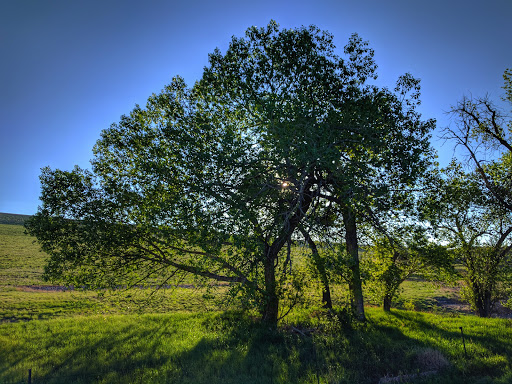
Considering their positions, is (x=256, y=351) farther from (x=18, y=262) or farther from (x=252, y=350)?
(x=18, y=262)

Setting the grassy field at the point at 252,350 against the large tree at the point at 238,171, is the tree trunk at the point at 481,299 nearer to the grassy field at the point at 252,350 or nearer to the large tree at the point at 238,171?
the grassy field at the point at 252,350

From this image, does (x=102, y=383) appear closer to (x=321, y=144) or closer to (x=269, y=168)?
(x=269, y=168)

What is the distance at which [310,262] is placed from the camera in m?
13.1

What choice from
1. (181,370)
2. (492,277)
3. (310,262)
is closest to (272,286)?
(310,262)

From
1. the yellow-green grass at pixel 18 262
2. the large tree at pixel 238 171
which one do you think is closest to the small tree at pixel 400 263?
the large tree at pixel 238 171

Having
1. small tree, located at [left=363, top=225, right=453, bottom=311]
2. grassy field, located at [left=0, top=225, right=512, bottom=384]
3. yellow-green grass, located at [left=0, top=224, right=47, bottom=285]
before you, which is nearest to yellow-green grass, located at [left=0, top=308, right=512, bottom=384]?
grassy field, located at [left=0, top=225, right=512, bottom=384]

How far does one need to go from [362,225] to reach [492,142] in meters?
8.42

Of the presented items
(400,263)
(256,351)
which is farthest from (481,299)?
(256,351)

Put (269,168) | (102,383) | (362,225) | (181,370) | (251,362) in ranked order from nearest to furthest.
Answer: (102,383) < (181,370) < (251,362) < (269,168) < (362,225)

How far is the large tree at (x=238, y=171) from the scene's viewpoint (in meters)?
11.5

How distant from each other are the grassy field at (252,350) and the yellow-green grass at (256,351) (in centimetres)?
4

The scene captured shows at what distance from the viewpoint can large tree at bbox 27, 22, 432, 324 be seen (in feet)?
37.7

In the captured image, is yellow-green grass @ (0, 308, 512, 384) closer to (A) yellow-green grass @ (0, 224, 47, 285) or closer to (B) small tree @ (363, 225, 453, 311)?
(B) small tree @ (363, 225, 453, 311)

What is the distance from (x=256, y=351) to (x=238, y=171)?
6879 mm
